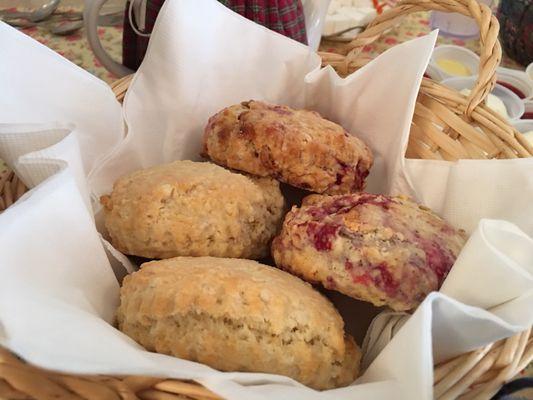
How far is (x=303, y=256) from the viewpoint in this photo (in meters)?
0.61

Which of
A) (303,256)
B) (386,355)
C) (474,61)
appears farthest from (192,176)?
(474,61)

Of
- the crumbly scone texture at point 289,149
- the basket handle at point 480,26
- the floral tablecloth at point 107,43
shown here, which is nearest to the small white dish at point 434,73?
the floral tablecloth at point 107,43

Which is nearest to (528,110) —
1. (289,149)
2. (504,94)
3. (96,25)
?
(504,94)

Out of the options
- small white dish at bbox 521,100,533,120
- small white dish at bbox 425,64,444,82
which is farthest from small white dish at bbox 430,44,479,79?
small white dish at bbox 521,100,533,120

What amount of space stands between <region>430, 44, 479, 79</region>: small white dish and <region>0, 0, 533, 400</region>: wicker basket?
50 cm

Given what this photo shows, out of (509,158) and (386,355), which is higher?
(509,158)

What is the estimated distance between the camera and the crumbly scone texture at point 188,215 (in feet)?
2.11

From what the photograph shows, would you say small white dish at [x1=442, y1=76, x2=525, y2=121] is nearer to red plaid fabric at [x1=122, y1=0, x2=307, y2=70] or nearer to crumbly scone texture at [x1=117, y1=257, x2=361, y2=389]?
red plaid fabric at [x1=122, y1=0, x2=307, y2=70]

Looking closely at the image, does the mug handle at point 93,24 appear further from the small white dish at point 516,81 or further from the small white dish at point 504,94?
the small white dish at point 516,81

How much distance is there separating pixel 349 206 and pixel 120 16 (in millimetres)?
1047

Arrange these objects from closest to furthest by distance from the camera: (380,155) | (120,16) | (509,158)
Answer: (509,158) < (380,155) < (120,16)

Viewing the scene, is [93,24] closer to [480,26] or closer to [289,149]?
[289,149]

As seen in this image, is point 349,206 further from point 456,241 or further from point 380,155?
point 380,155

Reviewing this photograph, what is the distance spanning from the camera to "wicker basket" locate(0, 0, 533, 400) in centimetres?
43
